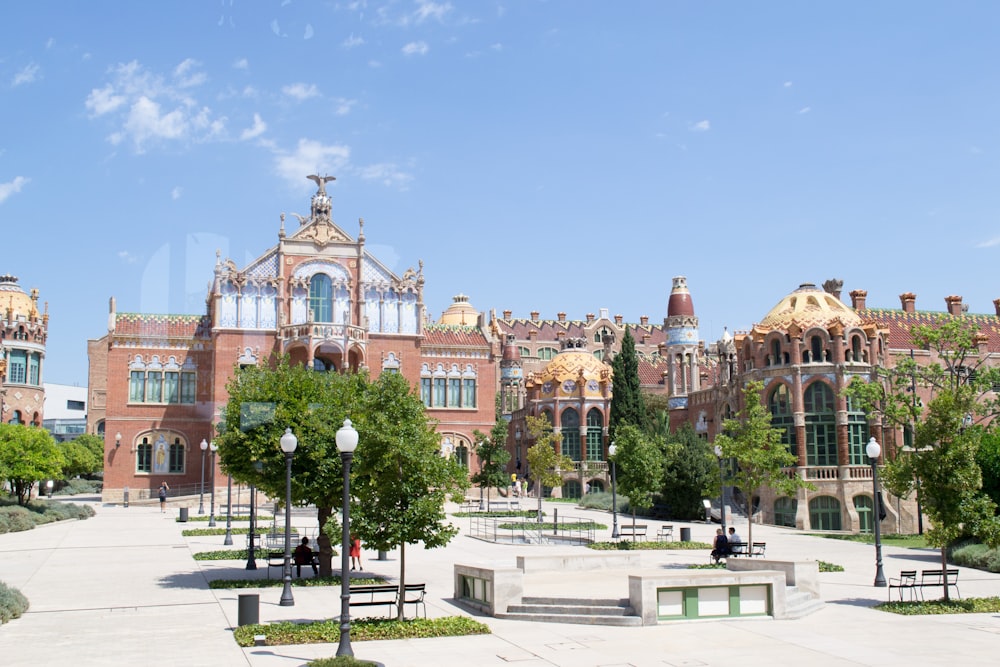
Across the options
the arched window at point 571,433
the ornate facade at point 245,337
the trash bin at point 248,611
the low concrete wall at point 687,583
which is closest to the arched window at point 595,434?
the arched window at point 571,433

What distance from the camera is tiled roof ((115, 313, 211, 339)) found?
64875 millimetres

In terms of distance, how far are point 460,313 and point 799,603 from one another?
326 feet

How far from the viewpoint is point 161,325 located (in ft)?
216

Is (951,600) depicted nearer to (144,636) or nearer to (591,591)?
(591,591)

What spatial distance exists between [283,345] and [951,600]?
Result: 49.2m

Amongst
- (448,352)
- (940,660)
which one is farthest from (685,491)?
(940,660)

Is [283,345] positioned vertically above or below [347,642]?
above

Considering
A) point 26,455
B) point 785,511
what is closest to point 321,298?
point 26,455

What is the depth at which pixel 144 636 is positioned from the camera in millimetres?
17312

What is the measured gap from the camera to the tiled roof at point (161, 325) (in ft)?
213

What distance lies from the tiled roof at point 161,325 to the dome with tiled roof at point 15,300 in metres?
11.1

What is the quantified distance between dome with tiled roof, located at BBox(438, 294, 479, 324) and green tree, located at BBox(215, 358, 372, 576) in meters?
89.2

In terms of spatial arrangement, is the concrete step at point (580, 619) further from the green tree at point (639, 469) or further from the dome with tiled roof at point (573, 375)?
the dome with tiled roof at point (573, 375)

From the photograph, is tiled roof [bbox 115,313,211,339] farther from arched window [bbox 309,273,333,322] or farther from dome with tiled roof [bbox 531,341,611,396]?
dome with tiled roof [bbox 531,341,611,396]
